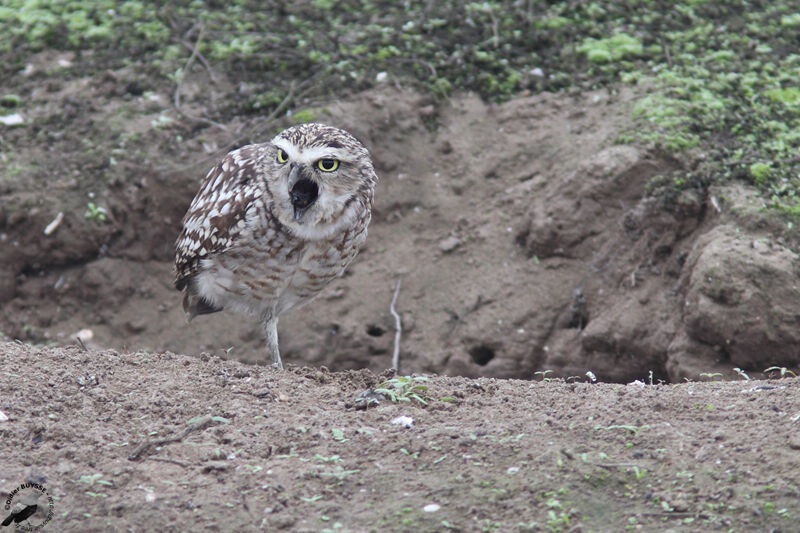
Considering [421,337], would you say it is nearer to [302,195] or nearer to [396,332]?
[396,332]

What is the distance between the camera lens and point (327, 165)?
5113 millimetres

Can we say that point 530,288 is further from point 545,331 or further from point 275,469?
point 275,469

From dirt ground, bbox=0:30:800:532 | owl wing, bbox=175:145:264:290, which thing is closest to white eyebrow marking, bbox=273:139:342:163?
owl wing, bbox=175:145:264:290

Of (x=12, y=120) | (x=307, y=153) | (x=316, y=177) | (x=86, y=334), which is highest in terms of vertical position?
(x=307, y=153)

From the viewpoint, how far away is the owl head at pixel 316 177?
5.00 m

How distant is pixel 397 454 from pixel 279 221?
2194mm

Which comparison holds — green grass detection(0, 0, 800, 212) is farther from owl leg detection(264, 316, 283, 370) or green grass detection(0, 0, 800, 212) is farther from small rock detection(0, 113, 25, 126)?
owl leg detection(264, 316, 283, 370)

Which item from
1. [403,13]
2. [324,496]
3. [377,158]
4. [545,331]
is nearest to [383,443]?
[324,496]

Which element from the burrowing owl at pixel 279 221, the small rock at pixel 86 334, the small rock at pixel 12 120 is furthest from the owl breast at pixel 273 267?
the small rock at pixel 12 120

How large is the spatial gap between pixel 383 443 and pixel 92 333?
449 cm

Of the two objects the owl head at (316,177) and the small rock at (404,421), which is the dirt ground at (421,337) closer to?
the small rock at (404,421)

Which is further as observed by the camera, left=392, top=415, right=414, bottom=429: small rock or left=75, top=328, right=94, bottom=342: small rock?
left=75, top=328, right=94, bottom=342: small rock

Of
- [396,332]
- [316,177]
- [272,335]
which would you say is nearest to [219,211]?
[316,177]

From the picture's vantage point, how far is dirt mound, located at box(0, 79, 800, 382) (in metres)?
5.75
